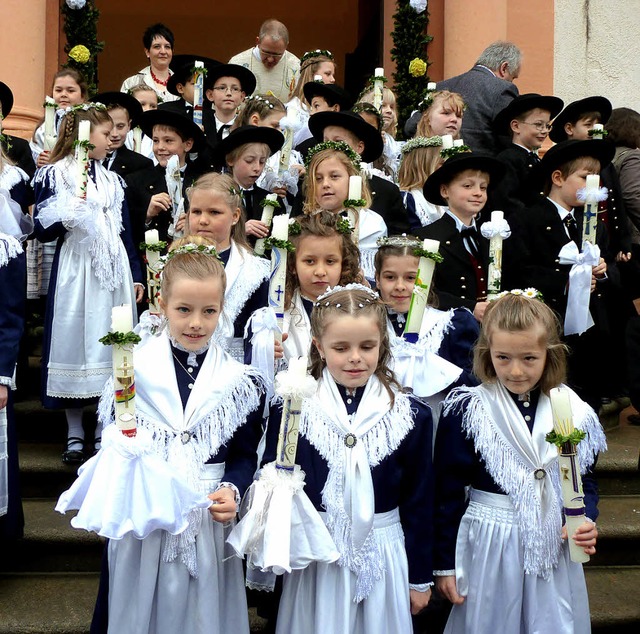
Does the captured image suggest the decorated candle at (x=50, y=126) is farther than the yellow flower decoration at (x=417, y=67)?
No

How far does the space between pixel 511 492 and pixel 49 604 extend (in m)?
2.07

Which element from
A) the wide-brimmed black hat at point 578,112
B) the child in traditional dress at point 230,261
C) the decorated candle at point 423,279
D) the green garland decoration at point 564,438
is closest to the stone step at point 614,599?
the green garland decoration at point 564,438

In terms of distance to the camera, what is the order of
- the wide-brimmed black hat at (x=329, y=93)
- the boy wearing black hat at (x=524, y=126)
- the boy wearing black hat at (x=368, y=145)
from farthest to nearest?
the wide-brimmed black hat at (x=329, y=93), the boy wearing black hat at (x=524, y=126), the boy wearing black hat at (x=368, y=145)

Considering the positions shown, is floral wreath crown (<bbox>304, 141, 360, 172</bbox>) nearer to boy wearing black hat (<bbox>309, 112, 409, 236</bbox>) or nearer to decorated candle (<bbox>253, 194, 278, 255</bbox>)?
boy wearing black hat (<bbox>309, 112, 409, 236</bbox>)

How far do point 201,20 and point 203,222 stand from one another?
424 inches

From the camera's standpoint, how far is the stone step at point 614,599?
172 inches

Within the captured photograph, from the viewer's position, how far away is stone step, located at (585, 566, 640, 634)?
4.36 metres

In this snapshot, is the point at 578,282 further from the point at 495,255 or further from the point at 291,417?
the point at 291,417

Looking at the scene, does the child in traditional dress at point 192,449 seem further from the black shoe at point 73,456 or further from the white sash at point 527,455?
the black shoe at point 73,456

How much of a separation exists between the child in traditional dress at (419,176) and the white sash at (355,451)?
9.29ft

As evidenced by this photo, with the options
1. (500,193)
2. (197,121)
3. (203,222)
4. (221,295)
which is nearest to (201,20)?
(197,121)

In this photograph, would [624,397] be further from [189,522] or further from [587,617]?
[189,522]

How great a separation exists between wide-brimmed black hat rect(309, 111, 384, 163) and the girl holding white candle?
280cm

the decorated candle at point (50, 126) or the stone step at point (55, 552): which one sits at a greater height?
the decorated candle at point (50, 126)
